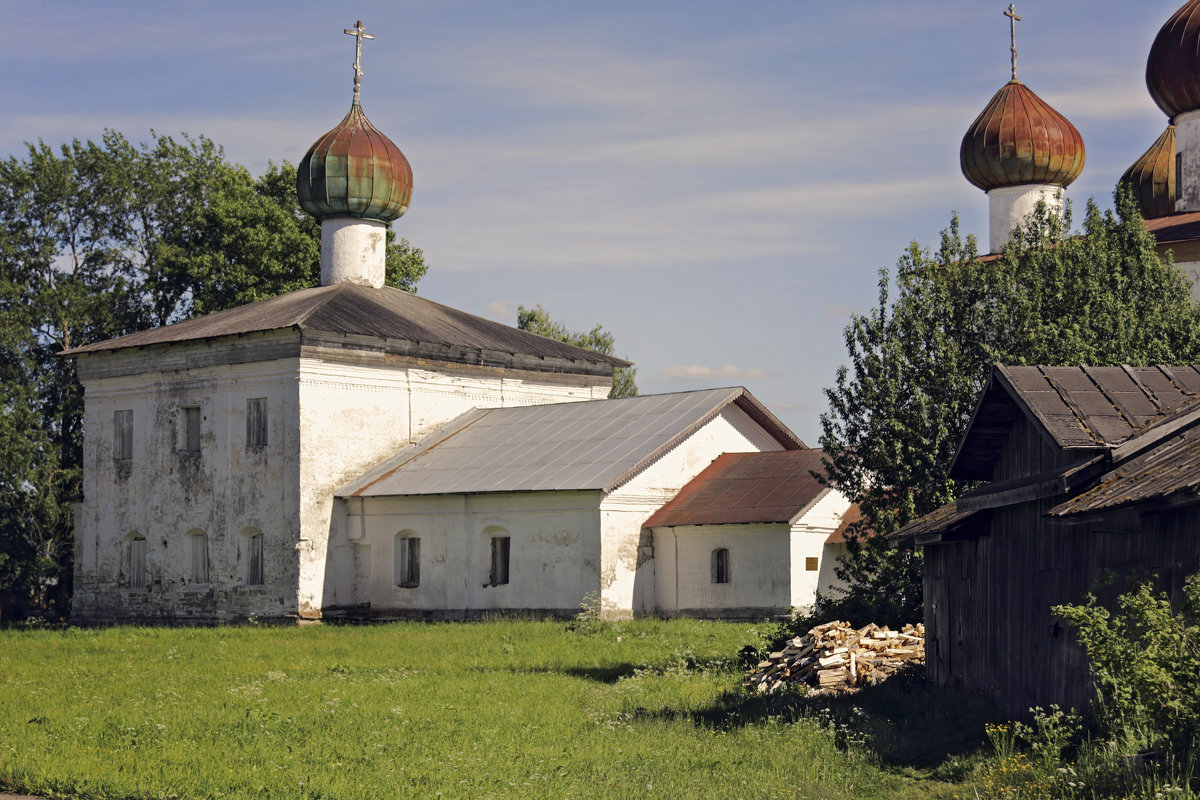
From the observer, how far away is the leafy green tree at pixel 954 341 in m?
19.6

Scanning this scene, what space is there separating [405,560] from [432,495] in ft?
6.52

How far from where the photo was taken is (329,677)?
61.6 ft

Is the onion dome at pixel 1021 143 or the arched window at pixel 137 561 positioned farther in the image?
the arched window at pixel 137 561

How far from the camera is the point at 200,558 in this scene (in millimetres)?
32281

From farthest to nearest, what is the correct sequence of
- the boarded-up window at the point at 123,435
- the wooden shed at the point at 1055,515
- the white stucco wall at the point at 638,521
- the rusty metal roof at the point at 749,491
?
the boarded-up window at the point at 123,435 < the white stucco wall at the point at 638,521 < the rusty metal roof at the point at 749,491 < the wooden shed at the point at 1055,515

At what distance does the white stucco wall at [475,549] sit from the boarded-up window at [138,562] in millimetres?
5609

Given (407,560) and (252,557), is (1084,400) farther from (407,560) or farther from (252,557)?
(252,557)

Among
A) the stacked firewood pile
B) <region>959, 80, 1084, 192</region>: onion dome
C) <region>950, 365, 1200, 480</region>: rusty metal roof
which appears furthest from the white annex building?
<region>950, 365, 1200, 480</region>: rusty metal roof

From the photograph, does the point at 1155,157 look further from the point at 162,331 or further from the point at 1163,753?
the point at 1163,753

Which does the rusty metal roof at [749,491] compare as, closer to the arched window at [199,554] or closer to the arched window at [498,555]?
the arched window at [498,555]

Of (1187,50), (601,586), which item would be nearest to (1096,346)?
(1187,50)

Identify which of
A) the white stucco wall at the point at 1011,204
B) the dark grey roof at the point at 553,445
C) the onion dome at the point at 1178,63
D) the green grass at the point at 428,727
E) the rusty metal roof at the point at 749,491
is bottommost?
the green grass at the point at 428,727

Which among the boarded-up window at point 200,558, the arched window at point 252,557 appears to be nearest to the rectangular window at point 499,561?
the arched window at point 252,557

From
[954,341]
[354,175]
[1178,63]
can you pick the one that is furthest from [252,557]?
[1178,63]
